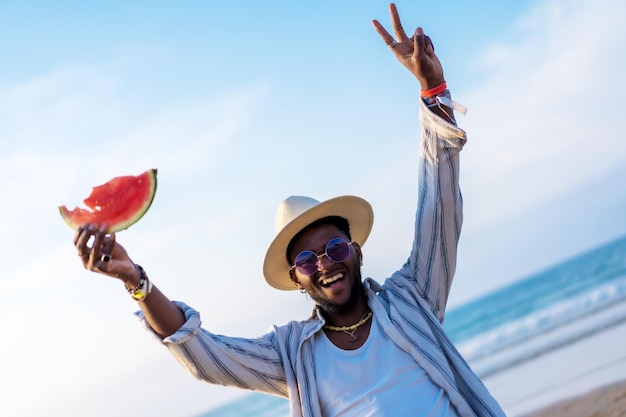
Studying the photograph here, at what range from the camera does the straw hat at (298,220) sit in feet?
14.5

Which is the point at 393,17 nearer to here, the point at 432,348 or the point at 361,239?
the point at 361,239

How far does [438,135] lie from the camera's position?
422 centimetres

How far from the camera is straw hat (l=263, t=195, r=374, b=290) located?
441cm

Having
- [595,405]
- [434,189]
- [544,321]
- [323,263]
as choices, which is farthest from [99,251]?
[544,321]

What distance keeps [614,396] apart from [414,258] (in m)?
5.85

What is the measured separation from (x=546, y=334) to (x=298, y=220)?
14.2 m

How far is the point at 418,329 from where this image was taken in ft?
13.5

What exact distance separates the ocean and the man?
6416mm

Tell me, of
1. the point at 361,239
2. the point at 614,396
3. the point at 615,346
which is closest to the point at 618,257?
the point at 615,346

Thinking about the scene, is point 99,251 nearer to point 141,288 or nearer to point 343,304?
point 141,288

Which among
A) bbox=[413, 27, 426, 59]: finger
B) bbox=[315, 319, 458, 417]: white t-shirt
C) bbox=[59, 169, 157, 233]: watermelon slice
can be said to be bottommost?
bbox=[315, 319, 458, 417]: white t-shirt

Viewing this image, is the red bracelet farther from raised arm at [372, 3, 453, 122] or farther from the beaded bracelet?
the beaded bracelet

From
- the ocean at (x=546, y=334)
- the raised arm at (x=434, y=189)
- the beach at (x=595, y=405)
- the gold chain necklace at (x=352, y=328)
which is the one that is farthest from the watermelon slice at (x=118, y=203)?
the ocean at (x=546, y=334)

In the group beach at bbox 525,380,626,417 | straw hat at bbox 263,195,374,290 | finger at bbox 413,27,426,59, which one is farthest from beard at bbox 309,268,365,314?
beach at bbox 525,380,626,417
